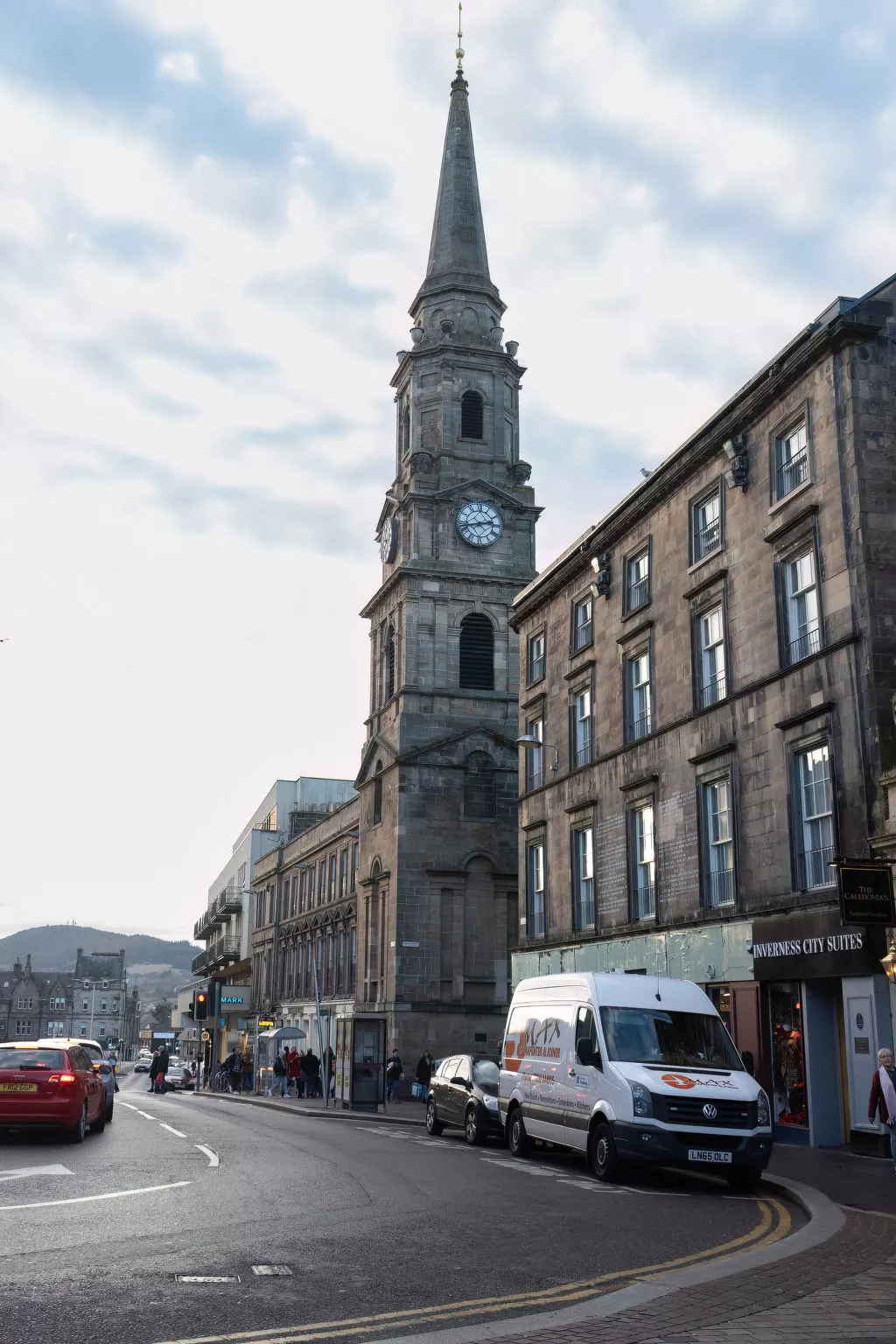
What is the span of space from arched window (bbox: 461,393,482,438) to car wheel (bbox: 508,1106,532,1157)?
125 ft

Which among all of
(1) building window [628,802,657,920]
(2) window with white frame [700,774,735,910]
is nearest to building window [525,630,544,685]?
(1) building window [628,802,657,920]

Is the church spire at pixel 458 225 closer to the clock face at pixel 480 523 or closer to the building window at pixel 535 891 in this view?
the clock face at pixel 480 523

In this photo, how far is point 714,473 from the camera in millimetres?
26234

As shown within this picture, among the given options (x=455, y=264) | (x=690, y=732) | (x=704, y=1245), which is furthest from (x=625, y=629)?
(x=455, y=264)

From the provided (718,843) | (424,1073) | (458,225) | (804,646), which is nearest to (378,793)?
(424,1073)

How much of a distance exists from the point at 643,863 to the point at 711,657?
4.99 m

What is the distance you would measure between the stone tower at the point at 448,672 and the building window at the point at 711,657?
2101 centimetres

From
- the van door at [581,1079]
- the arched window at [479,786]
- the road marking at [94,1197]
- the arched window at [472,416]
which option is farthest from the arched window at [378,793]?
the road marking at [94,1197]

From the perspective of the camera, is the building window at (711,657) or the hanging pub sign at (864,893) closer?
the hanging pub sign at (864,893)

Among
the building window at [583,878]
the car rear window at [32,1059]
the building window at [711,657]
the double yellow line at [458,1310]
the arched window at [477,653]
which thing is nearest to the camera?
the double yellow line at [458,1310]

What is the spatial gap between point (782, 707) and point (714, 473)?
5.82 m

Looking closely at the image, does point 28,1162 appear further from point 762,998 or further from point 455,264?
point 455,264

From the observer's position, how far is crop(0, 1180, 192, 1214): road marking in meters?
11.0

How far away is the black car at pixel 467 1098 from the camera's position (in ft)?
69.4
